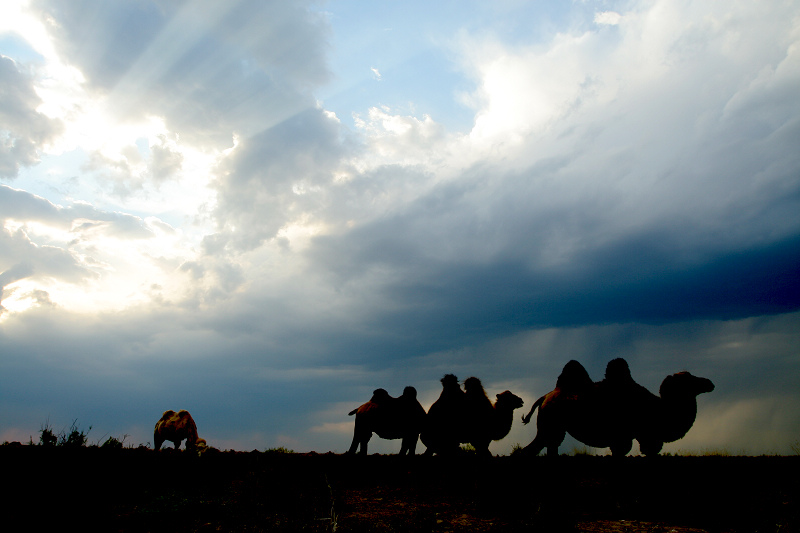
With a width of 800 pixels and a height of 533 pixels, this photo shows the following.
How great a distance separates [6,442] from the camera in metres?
11.5

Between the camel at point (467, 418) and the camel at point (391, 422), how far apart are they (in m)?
0.76

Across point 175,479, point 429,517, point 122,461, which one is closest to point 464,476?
point 429,517

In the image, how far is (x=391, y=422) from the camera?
1382cm

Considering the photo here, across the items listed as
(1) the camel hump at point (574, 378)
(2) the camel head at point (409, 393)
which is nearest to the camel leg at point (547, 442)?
(1) the camel hump at point (574, 378)

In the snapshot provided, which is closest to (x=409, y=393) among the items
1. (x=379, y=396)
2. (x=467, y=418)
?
(x=379, y=396)

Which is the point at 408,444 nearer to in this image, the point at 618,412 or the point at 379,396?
the point at 379,396

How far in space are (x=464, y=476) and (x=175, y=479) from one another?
643 cm

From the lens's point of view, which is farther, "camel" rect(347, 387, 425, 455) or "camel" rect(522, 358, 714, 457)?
"camel" rect(347, 387, 425, 455)

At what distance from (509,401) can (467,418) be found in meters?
1.67

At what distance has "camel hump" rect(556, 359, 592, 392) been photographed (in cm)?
1048

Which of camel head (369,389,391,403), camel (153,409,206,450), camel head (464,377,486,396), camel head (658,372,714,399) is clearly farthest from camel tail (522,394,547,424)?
camel (153,409,206,450)

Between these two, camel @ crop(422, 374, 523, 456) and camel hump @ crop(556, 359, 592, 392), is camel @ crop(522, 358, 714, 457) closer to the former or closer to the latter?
camel hump @ crop(556, 359, 592, 392)

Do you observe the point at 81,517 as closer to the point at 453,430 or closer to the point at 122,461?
the point at 122,461

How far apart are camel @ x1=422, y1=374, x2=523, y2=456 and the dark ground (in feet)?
4.99
